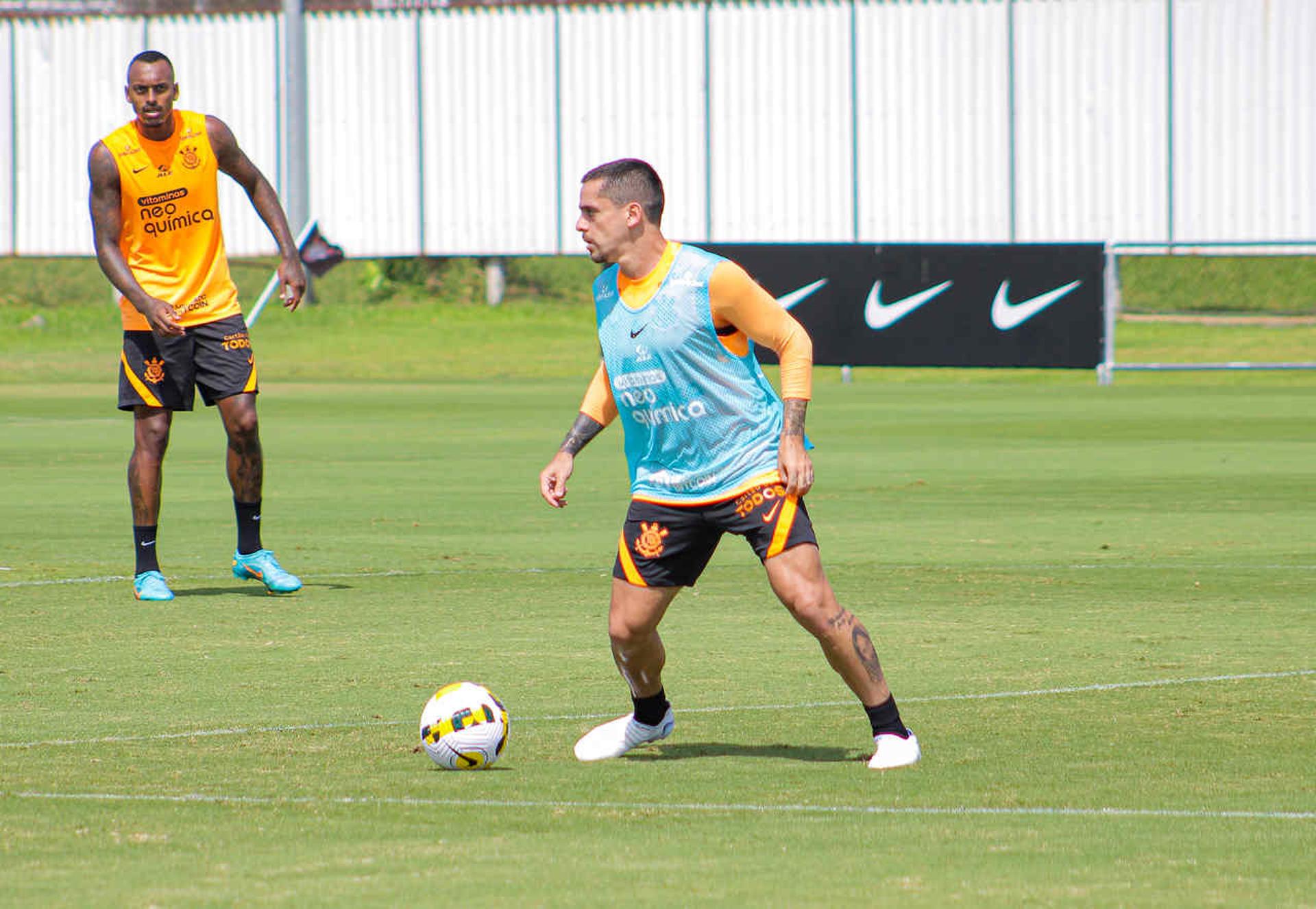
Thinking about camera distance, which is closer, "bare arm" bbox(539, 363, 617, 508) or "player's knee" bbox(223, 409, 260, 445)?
"bare arm" bbox(539, 363, 617, 508)

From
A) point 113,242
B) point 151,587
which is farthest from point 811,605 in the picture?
point 113,242

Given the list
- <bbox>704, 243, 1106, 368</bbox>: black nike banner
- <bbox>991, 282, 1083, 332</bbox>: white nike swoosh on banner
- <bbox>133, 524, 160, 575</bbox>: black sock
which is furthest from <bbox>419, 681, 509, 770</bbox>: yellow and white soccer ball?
<bbox>991, 282, 1083, 332</bbox>: white nike swoosh on banner

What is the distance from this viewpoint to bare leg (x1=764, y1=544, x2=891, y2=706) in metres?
6.98

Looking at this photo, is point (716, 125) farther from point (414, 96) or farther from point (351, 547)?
point (351, 547)

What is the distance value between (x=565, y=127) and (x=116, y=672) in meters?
36.1

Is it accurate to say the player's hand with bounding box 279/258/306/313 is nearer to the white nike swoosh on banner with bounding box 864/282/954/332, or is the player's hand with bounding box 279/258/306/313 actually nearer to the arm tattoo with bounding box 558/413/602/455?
the arm tattoo with bounding box 558/413/602/455

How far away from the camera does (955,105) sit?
42156 millimetres

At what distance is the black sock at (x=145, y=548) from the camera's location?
11023 millimetres

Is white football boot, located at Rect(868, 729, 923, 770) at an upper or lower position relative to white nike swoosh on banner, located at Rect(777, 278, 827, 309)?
upper

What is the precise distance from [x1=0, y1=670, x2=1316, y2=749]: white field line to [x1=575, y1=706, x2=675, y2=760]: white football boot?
0.65 metres

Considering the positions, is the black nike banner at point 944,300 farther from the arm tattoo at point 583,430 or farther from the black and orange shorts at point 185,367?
the arm tattoo at point 583,430

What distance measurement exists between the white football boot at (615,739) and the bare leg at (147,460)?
4.43 m

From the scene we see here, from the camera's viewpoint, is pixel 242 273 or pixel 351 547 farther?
pixel 242 273

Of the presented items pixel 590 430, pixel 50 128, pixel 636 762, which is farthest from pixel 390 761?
pixel 50 128
